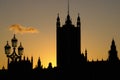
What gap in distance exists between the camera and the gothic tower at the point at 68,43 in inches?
6486

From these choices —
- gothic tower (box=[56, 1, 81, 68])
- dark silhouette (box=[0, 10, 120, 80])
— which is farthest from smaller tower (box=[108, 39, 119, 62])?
gothic tower (box=[56, 1, 81, 68])

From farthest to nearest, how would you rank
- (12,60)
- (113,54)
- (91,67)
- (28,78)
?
(113,54)
(91,67)
(28,78)
(12,60)

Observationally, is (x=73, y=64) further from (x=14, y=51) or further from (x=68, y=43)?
(x=14, y=51)

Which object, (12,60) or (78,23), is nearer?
(12,60)

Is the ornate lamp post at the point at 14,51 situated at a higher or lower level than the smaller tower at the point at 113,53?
lower

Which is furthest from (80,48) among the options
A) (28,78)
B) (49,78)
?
(28,78)

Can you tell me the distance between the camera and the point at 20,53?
53.5m

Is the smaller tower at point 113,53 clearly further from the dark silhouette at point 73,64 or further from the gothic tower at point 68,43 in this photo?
the gothic tower at point 68,43

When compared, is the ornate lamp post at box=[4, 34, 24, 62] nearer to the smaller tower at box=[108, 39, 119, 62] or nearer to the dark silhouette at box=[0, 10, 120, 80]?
the dark silhouette at box=[0, 10, 120, 80]

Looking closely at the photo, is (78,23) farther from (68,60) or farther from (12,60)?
(12,60)

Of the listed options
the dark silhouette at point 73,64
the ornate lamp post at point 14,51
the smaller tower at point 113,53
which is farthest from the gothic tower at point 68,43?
the ornate lamp post at point 14,51

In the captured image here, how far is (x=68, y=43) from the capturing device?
170 metres

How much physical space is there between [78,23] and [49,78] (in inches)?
2602

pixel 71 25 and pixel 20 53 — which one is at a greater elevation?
pixel 71 25
